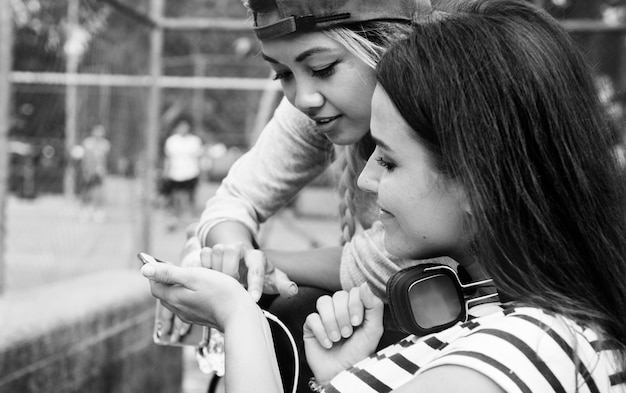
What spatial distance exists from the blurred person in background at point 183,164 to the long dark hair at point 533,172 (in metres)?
8.24

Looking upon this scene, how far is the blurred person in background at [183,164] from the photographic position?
9.70 m

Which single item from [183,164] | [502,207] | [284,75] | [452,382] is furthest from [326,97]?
[183,164]

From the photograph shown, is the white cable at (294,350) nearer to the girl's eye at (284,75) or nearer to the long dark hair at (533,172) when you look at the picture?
the long dark hair at (533,172)

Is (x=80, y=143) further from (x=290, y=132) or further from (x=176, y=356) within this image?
(x=290, y=132)

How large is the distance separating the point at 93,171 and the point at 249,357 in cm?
246

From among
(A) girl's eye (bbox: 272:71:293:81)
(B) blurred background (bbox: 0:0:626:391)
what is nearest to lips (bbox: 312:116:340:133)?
(A) girl's eye (bbox: 272:71:293:81)

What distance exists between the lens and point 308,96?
163 cm

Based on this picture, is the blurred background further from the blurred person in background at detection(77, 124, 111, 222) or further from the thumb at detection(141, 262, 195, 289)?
the thumb at detection(141, 262, 195, 289)

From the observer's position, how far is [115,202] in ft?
13.5

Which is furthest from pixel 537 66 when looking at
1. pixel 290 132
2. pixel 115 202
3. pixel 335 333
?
pixel 115 202

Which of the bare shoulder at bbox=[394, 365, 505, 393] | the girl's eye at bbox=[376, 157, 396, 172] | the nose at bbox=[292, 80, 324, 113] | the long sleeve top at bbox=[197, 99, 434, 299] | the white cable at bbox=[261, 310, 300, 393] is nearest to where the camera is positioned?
the bare shoulder at bbox=[394, 365, 505, 393]

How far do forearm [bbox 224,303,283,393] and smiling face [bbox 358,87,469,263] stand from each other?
0.25 metres

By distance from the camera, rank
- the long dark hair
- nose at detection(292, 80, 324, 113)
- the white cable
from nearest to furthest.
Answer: the long dark hair, the white cable, nose at detection(292, 80, 324, 113)

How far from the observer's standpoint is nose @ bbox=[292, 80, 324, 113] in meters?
1.63
